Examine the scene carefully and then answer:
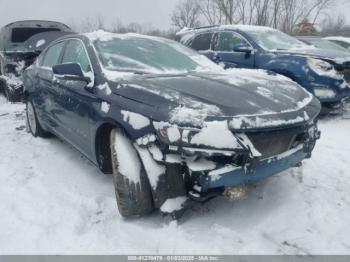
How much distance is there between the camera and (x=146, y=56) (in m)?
3.80

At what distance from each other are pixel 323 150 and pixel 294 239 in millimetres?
2092

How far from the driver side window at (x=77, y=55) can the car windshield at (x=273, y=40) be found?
145 inches

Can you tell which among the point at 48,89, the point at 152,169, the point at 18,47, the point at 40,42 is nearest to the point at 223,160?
the point at 152,169

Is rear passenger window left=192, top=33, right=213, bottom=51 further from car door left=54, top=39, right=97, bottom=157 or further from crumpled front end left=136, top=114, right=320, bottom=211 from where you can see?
crumpled front end left=136, top=114, right=320, bottom=211

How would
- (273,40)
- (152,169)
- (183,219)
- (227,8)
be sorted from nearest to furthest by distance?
1. (152,169)
2. (183,219)
3. (273,40)
4. (227,8)

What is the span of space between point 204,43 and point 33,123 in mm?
4060

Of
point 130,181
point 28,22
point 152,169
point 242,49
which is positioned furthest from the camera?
point 28,22

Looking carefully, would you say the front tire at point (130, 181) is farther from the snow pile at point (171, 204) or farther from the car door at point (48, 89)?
the car door at point (48, 89)

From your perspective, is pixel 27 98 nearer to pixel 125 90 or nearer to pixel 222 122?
pixel 125 90

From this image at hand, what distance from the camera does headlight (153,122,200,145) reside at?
248 cm

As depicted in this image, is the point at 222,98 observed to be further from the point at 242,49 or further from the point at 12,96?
the point at 12,96

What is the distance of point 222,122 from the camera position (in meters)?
2.50

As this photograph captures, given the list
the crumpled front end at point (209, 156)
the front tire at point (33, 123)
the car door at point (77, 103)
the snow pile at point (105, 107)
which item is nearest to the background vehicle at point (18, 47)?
the front tire at point (33, 123)

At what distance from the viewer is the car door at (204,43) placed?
7.73 m
